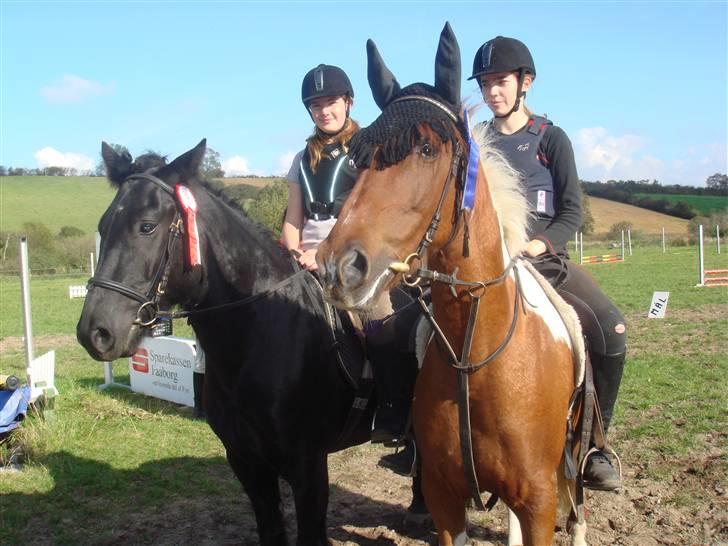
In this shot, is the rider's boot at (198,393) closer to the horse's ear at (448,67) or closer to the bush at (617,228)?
the horse's ear at (448,67)

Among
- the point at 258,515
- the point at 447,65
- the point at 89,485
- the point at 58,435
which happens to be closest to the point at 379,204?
the point at 447,65

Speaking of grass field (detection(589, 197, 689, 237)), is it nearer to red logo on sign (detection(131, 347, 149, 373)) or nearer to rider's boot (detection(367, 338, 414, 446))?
red logo on sign (detection(131, 347, 149, 373))

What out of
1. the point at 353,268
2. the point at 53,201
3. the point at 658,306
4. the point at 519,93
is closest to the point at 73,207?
the point at 53,201

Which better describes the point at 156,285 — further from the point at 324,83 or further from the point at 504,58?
the point at 504,58

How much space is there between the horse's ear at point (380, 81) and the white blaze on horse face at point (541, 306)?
993mm

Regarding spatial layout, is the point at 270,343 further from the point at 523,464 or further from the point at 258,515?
the point at 523,464

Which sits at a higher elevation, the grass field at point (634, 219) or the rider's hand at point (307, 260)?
the grass field at point (634, 219)

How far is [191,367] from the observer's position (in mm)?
8234

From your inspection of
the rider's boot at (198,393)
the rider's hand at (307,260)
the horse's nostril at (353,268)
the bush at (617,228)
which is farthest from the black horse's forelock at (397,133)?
the bush at (617,228)

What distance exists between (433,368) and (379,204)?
1015 mm

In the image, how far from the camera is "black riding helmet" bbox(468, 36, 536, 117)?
339cm

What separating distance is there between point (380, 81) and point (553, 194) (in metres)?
1.47

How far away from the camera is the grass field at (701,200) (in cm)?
6216

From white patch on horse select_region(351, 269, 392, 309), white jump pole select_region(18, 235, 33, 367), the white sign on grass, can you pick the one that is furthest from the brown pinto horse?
the white sign on grass
